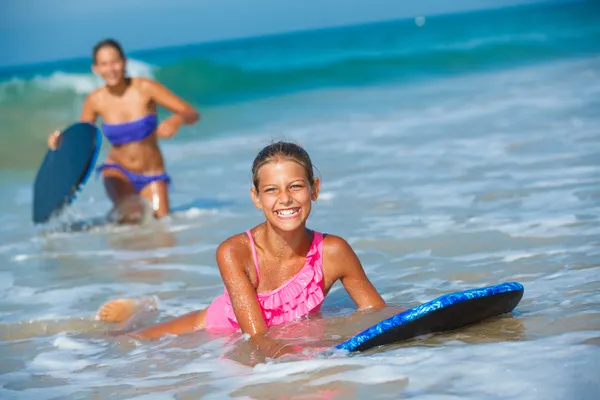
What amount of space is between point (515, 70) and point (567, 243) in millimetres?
17232

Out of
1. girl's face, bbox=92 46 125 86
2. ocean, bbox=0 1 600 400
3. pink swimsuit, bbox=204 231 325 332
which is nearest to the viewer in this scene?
ocean, bbox=0 1 600 400

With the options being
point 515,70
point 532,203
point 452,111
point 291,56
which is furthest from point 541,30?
point 532,203

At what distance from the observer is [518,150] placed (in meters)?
9.40

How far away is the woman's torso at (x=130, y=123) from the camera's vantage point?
7812 millimetres

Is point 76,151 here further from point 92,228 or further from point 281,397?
point 281,397

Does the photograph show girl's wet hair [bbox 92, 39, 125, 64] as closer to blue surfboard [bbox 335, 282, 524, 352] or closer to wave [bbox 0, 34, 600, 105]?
blue surfboard [bbox 335, 282, 524, 352]

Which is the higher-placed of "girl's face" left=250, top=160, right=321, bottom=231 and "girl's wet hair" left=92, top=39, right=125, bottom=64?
"girl's wet hair" left=92, top=39, right=125, bottom=64

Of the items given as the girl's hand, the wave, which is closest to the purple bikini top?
the girl's hand

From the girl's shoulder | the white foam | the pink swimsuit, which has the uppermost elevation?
the white foam

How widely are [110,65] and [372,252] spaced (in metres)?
3.06

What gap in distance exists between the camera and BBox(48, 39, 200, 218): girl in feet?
25.5

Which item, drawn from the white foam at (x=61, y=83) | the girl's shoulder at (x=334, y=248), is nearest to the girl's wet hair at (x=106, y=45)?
the girl's shoulder at (x=334, y=248)

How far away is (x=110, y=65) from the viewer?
775 centimetres

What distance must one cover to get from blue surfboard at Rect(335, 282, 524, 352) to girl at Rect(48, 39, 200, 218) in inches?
168
